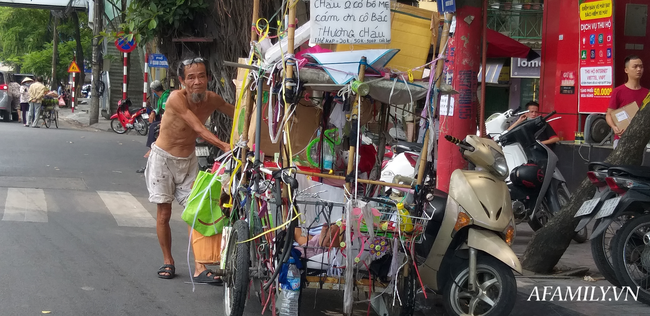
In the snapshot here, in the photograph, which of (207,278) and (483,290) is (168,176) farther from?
(483,290)

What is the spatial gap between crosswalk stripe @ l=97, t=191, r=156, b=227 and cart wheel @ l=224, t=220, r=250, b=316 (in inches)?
149

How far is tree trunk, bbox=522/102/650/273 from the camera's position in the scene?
20.8ft

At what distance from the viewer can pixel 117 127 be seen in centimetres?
2441

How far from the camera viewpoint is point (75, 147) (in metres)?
17.2

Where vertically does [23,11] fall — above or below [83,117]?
above

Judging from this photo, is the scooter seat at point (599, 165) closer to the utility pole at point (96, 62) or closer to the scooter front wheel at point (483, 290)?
the scooter front wheel at point (483, 290)

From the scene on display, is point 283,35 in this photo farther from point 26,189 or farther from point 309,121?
point 26,189

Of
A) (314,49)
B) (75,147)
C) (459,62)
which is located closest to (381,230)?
(314,49)

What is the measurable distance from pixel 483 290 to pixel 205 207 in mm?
2215

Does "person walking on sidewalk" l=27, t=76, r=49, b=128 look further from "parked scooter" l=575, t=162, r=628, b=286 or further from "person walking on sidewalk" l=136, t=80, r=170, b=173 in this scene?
"parked scooter" l=575, t=162, r=628, b=286

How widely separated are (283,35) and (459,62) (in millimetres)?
3095

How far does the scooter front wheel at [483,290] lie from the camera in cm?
478

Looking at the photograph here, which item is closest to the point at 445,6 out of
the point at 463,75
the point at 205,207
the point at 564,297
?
the point at 463,75

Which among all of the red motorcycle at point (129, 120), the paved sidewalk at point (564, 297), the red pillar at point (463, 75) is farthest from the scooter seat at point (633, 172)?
the red motorcycle at point (129, 120)
